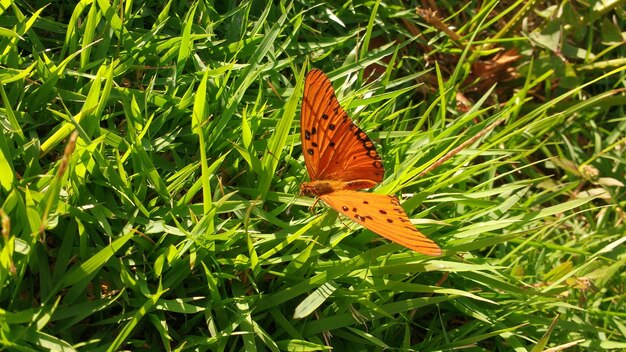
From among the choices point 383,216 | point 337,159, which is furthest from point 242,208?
point 383,216

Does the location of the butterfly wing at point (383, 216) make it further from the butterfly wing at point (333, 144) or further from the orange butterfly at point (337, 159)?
the butterfly wing at point (333, 144)

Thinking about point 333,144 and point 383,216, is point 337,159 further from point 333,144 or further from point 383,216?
point 383,216

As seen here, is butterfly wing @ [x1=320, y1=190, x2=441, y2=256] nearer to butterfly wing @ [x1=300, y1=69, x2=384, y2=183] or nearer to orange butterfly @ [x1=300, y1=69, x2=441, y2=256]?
orange butterfly @ [x1=300, y1=69, x2=441, y2=256]

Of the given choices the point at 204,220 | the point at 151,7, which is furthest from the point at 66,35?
the point at 204,220

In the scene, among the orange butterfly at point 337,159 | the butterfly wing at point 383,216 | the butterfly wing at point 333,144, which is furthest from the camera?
the butterfly wing at point 333,144

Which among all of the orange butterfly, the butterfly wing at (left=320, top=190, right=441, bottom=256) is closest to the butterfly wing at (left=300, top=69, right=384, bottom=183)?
the orange butterfly

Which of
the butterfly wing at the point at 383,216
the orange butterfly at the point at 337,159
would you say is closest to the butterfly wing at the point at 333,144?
the orange butterfly at the point at 337,159

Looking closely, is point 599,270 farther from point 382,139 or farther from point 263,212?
point 263,212
